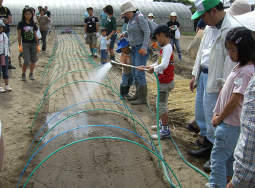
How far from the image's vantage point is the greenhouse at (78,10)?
66.9 feet

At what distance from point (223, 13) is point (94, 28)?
6716 millimetres

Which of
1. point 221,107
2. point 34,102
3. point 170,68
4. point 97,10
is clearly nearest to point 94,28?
point 34,102

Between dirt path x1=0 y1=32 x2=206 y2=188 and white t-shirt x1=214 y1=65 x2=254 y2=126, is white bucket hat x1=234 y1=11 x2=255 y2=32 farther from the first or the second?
dirt path x1=0 y1=32 x2=206 y2=188

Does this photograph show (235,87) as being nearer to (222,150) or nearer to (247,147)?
(222,150)

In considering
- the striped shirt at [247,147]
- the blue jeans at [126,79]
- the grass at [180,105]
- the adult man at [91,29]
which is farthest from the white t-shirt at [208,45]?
the adult man at [91,29]

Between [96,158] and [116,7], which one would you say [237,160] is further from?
[116,7]

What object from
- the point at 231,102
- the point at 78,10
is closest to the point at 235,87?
the point at 231,102

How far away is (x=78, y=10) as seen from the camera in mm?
21438

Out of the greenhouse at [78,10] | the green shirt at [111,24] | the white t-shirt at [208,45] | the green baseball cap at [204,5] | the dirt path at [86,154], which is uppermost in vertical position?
the greenhouse at [78,10]

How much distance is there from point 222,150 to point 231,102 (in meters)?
0.44

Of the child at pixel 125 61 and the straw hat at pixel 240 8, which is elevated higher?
the straw hat at pixel 240 8

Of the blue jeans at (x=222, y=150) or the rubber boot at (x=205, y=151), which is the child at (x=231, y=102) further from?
the rubber boot at (x=205, y=151)

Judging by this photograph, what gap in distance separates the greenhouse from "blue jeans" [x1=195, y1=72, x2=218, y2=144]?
18869 millimetres

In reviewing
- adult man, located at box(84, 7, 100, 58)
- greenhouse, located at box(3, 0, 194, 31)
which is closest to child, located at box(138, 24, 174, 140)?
adult man, located at box(84, 7, 100, 58)
